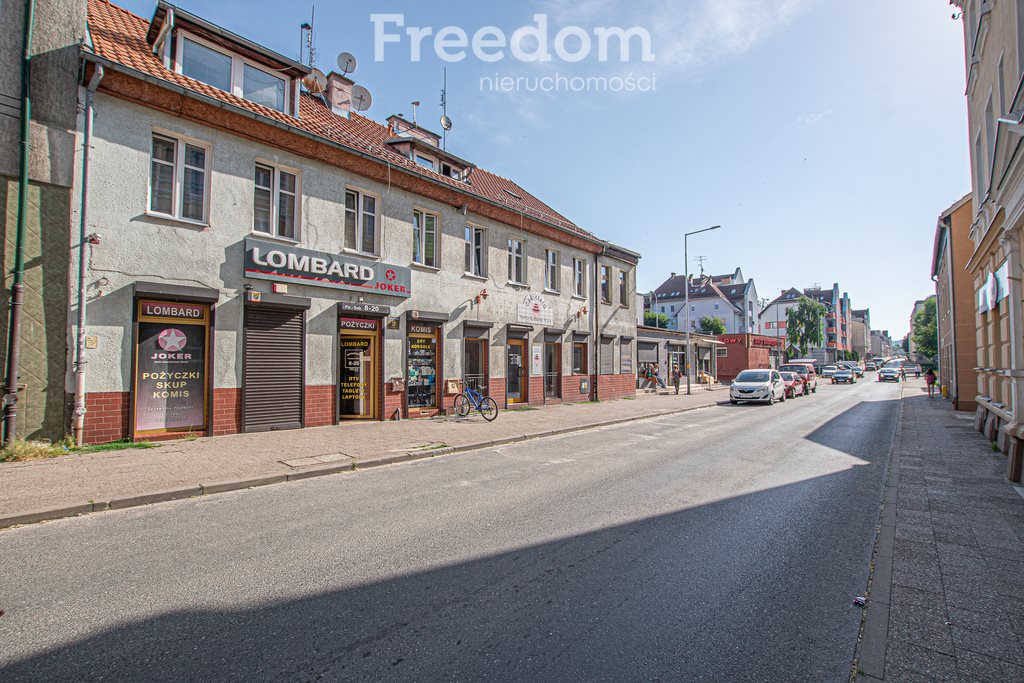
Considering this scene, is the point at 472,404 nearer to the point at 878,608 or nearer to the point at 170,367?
the point at 170,367

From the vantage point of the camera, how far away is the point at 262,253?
11609 millimetres

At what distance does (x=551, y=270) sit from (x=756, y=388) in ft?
36.9

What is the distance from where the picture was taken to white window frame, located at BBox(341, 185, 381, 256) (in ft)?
44.5

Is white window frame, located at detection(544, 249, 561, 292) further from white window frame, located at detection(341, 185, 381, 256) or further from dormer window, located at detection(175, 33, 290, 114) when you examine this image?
dormer window, located at detection(175, 33, 290, 114)

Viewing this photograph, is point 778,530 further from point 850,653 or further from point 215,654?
point 215,654

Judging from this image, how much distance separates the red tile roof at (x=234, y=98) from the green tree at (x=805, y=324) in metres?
66.2

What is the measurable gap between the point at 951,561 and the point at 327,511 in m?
6.20

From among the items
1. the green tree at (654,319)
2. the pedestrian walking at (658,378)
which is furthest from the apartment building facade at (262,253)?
the green tree at (654,319)

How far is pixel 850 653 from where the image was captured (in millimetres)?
3180

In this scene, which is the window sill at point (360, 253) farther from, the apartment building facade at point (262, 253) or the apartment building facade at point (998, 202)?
the apartment building facade at point (998, 202)

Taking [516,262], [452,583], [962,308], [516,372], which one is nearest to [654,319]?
[962,308]

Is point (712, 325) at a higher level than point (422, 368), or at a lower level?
higher

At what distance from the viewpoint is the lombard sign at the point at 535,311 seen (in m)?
19.2

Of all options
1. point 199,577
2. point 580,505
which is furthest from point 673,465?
point 199,577
